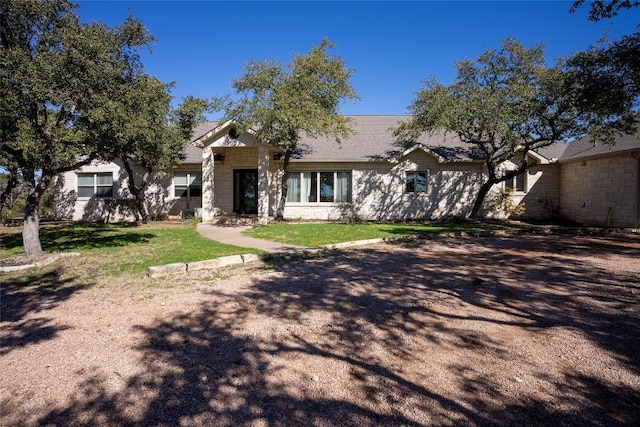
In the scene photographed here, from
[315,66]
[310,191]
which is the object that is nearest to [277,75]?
[315,66]

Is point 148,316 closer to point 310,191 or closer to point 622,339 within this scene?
point 622,339

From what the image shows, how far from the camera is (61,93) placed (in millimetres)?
8086

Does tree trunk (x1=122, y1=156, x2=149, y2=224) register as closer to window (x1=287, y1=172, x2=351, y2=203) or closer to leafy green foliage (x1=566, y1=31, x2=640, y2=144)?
window (x1=287, y1=172, x2=351, y2=203)

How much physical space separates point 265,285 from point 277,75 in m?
11.5

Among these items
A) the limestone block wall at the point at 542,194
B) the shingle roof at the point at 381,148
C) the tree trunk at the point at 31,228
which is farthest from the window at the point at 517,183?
the tree trunk at the point at 31,228

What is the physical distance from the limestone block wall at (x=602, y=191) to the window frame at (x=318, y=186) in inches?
412

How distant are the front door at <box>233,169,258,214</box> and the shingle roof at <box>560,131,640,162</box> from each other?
15340 millimetres

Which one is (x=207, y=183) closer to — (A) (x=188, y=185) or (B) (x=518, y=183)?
(A) (x=188, y=185)

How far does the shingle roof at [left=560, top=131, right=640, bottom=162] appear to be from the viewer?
1511 centimetres

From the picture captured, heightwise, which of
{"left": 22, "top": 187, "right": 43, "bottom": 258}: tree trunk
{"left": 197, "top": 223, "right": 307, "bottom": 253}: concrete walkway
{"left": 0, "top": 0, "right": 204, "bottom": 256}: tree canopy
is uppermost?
{"left": 0, "top": 0, "right": 204, "bottom": 256}: tree canopy

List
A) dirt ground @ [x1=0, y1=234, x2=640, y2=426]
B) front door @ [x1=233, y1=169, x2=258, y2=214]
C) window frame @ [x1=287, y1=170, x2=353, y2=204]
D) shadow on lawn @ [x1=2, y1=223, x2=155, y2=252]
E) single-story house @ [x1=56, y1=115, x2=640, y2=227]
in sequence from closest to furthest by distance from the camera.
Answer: dirt ground @ [x1=0, y1=234, x2=640, y2=426]
shadow on lawn @ [x1=2, y1=223, x2=155, y2=252]
single-story house @ [x1=56, y1=115, x2=640, y2=227]
window frame @ [x1=287, y1=170, x2=353, y2=204]
front door @ [x1=233, y1=169, x2=258, y2=214]

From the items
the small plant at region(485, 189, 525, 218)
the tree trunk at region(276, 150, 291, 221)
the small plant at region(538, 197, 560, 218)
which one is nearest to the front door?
the tree trunk at region(276, 150, 291, 221)

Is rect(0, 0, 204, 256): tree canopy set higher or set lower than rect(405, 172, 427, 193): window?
higher

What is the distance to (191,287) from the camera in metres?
6.64
